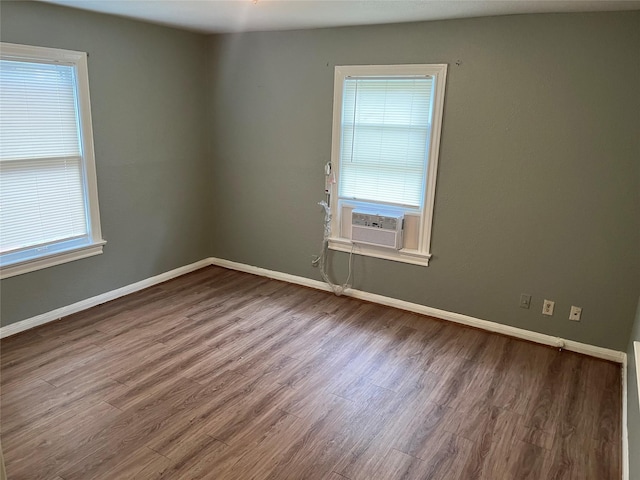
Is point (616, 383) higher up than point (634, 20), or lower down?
lower down

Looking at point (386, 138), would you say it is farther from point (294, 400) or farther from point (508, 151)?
point (294, 400)

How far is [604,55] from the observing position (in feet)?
9.59

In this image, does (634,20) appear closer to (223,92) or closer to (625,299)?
(625,299)

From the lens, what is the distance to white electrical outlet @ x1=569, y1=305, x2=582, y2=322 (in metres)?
3.29

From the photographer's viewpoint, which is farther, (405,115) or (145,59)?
(145,59)

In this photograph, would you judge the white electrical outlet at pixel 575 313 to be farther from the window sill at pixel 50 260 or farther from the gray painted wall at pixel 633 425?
the window sill at pixel 50 260

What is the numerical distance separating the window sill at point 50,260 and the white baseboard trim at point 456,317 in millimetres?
1463

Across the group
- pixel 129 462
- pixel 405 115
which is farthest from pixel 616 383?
pixel 129 462

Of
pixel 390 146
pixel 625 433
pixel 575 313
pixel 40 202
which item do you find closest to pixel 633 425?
pixel 625 433

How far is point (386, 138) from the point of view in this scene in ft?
12.4

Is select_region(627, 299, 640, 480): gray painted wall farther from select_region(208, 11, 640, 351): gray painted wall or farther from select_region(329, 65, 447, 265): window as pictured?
select_region(329, 65, 447, 265): window

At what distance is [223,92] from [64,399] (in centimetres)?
305

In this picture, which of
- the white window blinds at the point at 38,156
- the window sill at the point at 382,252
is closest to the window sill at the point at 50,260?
the white window blinds at the point at 38,156

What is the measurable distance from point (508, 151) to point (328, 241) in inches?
67.8
